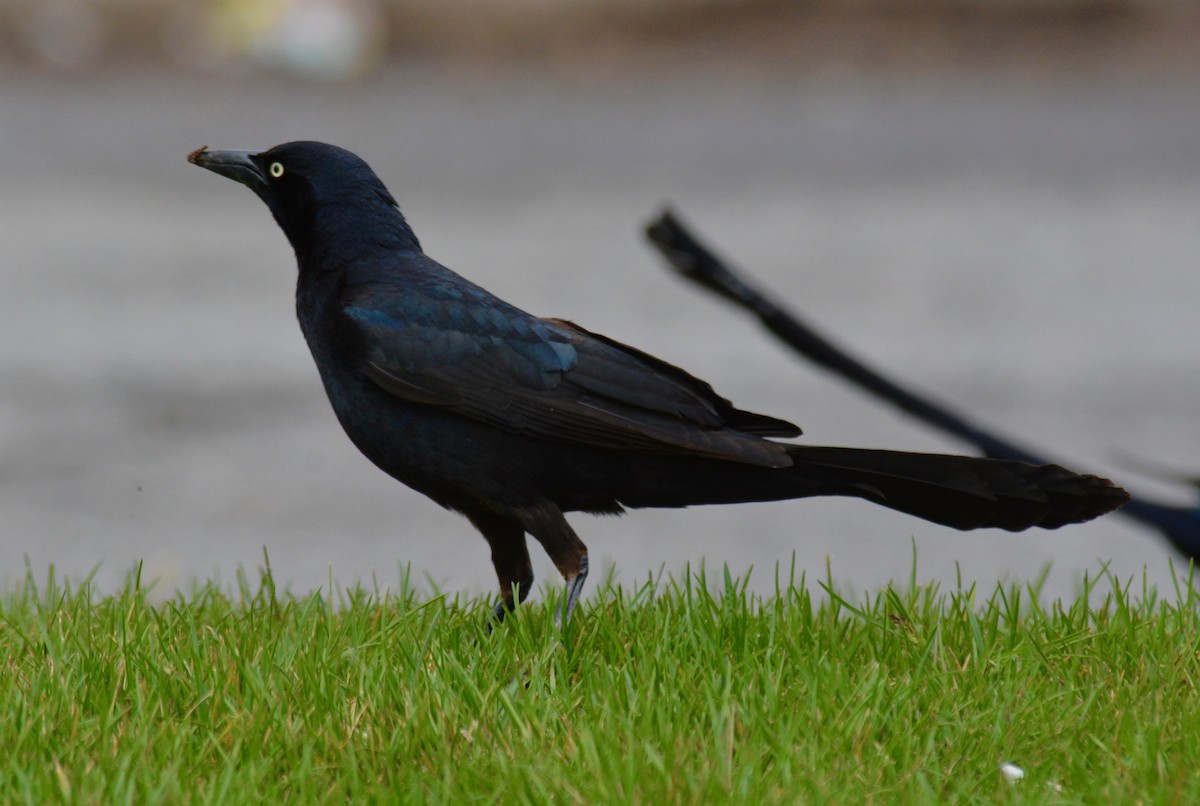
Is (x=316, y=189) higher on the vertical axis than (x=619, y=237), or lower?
lower

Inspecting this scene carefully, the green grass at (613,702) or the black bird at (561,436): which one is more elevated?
the black bird at (561,436)

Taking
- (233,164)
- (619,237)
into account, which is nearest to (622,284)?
(619,237)

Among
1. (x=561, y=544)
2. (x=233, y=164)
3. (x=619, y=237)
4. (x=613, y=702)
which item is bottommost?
(x=613, y=702)

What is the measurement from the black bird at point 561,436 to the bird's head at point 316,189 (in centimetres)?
15

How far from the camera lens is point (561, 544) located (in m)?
3.71

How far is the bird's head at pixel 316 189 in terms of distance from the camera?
397cm

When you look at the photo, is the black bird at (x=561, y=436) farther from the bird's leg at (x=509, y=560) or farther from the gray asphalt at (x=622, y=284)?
the gray asphalt at (x=622, y=284)

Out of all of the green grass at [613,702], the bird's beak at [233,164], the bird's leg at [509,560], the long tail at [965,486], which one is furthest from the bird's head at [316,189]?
the long tail at [965,486]

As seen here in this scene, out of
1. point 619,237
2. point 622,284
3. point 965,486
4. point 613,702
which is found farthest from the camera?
point 619,237

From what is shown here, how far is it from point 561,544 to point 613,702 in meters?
0.44

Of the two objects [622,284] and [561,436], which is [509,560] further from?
[622,284]

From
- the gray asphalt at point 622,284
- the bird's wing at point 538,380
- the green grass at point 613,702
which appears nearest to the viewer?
the green grass at point 613,702

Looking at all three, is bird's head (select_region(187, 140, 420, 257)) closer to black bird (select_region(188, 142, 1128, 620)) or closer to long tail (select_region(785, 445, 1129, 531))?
black bird (select_region(188, 142, 1128, 620))

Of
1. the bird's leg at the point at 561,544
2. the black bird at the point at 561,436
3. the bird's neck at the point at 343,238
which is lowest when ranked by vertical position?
the bird's leg at the point at 561,544
